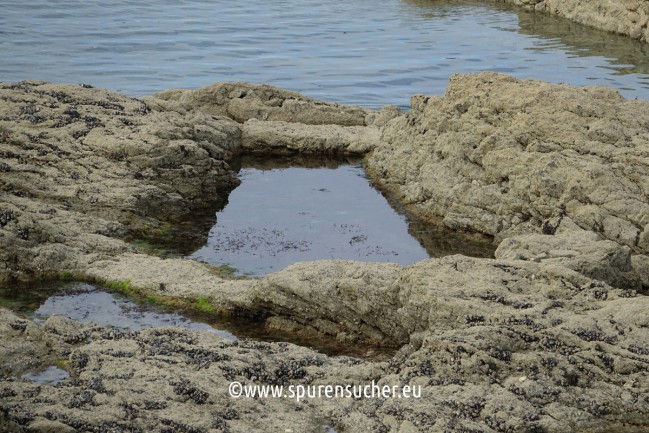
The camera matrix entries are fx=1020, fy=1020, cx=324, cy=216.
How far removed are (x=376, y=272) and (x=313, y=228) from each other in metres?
5.93

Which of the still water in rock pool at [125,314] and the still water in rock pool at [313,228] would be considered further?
the still water in rock pool at [313,228]

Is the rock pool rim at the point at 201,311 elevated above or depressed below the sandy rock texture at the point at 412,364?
below

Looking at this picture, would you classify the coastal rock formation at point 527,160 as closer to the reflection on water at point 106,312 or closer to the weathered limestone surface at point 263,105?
the weathered limestone surface at point 263,105

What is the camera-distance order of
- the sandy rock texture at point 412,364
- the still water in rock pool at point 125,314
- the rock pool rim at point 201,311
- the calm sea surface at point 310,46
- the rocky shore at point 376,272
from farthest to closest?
the calm sea surface at point 310,46 → the still water in rock pool at point 125,314 → the rock pool rim at point 201,311 → the rocky shore at point 376,272 → the sandy rock texture at point 412,364

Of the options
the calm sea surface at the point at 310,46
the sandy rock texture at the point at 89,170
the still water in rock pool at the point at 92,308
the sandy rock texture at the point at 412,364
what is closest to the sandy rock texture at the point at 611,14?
the calm sea surface at the point at 310,46

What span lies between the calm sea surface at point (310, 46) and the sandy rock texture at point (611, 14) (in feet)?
2.02

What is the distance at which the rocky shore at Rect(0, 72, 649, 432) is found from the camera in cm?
1295

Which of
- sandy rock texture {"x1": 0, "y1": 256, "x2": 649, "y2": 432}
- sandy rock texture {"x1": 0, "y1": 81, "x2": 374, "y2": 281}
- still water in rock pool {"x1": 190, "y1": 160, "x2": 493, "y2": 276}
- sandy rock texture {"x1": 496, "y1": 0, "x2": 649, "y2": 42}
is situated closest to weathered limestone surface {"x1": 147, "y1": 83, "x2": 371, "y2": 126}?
sandy rock texture {"x1": 0, "y1": 81, "x2": 374, "y2": 281}

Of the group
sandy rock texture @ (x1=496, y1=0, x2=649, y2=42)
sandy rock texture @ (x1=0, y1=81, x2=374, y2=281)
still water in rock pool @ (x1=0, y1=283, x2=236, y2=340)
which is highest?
sandy rock texture @ (x1=496, y1=0, x2=649, y2=42)

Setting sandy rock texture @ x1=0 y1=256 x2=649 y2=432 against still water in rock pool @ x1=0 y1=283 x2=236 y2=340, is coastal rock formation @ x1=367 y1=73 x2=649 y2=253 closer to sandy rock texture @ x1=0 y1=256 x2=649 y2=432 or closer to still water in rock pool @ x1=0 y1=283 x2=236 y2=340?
sandy rock texture @ x1=0 y1=256 x2=649 y2=432

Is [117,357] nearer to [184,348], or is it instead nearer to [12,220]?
[184,348]

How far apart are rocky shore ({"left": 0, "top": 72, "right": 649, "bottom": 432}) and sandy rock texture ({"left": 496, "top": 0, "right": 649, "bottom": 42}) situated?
77.6 feet

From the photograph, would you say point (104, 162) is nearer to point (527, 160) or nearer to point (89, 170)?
point (89, 170)

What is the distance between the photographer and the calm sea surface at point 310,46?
139 ft
